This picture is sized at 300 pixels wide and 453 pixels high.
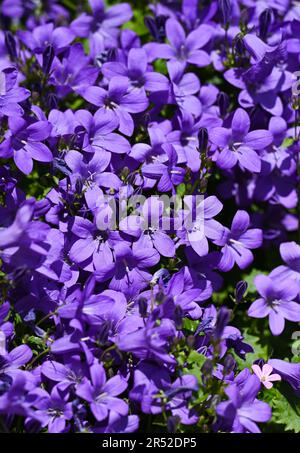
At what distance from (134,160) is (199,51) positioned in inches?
28.2

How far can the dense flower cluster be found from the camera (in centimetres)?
246

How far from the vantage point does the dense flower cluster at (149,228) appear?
2455 mm

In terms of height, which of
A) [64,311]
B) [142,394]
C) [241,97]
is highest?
[241,97]

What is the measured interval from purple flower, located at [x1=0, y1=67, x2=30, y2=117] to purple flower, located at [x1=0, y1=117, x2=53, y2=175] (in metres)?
0.07

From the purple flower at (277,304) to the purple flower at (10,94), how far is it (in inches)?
46.3

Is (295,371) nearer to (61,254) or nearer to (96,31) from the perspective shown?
(61,254)

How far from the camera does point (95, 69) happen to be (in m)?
3.17

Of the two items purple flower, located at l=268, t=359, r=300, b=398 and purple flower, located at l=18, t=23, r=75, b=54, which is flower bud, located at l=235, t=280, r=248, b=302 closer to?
purple flower, located at l=268, t=359, r=300, b=398

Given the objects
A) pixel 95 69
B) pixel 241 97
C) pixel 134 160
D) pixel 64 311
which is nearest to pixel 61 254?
pixel 64 311

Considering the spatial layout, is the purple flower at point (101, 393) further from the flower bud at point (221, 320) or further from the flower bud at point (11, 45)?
the flower bud at point (11, 45)

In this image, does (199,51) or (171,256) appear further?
(199,51)

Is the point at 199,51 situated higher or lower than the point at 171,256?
higher

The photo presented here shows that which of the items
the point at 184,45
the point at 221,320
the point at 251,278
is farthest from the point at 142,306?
the point at 184,45

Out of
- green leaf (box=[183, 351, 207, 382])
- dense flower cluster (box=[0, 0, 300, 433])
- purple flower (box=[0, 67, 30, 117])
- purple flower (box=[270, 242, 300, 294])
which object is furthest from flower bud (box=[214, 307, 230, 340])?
purple flower (box=[0, 67, 30, 117])
